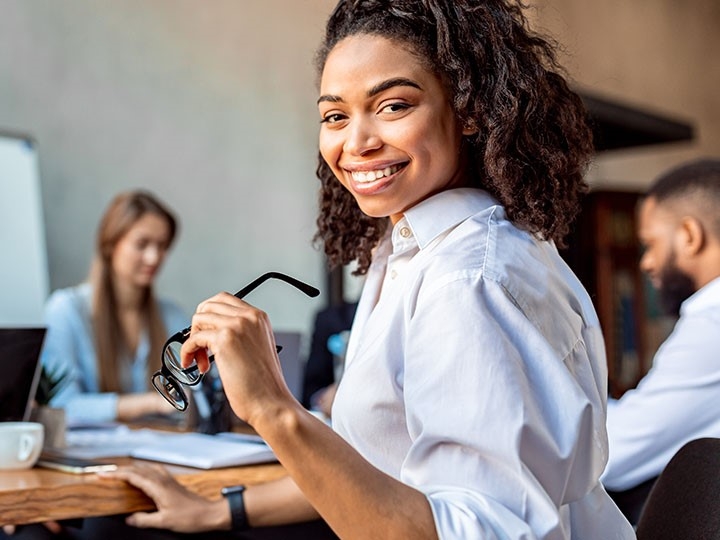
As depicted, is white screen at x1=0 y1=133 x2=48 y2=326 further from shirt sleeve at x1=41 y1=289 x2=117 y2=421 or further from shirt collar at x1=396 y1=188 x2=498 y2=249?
shirt collar at x1=396 y1=188 x2=498 y2=249

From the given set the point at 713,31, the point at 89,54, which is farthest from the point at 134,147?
the point at 713,31

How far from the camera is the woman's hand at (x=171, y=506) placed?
5.52 feet

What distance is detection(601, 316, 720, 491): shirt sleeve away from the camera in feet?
7.22

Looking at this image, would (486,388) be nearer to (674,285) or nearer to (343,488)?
(343,488)

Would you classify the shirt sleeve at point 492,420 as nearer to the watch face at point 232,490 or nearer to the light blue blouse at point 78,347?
the watch face at point 232,490

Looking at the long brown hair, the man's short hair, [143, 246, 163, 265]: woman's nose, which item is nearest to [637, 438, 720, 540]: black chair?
the man's short hair

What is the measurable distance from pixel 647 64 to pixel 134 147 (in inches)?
195

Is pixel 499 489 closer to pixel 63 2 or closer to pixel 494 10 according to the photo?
pixel 494 10

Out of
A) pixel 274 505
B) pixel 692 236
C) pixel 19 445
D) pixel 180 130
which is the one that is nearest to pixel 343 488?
pixel 274 505

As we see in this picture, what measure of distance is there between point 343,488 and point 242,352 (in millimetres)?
182

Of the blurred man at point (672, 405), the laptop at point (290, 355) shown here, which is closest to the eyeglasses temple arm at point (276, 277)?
the blurred man at point (672, 405)

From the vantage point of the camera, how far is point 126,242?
382 centimetres

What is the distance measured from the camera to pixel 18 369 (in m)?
1.99

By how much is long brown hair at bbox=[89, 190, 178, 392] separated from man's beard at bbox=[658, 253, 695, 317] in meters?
1.84
